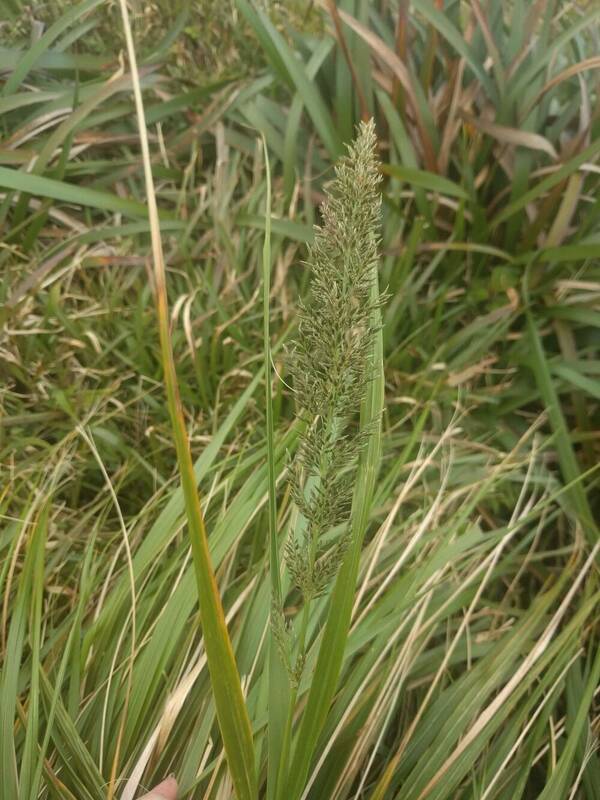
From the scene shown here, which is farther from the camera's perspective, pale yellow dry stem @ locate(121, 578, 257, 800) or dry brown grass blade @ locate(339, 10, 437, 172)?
dry brown grass blade @ locate(339, 10, 437, 172)

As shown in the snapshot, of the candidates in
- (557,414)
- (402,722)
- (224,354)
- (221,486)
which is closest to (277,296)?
(224,354)

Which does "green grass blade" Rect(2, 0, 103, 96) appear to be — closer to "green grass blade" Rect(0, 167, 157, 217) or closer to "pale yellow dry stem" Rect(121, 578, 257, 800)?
"green grass blade" Rect(0, 167, 157, 217)

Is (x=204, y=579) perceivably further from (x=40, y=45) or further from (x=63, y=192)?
(x=40, y=45)

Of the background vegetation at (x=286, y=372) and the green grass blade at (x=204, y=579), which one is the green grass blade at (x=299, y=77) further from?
the green grass blade at (x=204, y=579)

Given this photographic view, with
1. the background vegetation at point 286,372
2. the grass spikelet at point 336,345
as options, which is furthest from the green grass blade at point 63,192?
the grass spikelet at point 336,345

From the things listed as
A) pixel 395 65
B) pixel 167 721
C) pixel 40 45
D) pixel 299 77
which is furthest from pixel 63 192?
pixel 167 721

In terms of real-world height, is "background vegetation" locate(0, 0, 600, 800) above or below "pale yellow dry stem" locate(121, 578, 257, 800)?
above

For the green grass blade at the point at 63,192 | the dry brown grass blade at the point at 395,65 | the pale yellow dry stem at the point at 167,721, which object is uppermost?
the dry brown grass blade at the point at 395,65

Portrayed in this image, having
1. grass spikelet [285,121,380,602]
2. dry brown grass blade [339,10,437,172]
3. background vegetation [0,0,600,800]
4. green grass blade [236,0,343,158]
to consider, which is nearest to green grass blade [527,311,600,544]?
background vegetation [0,0,600,800]
